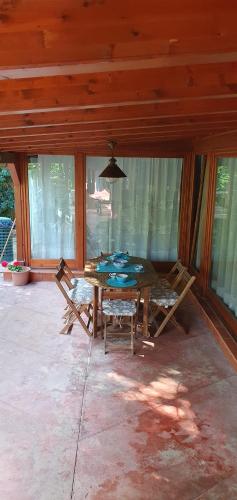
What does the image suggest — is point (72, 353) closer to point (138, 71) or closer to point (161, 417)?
point (161, 417)

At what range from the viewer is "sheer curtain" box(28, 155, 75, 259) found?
603 cm

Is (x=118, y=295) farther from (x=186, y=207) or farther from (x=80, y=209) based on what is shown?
(x=186, y=207)

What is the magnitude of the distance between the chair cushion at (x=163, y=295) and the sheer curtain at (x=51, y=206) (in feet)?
6.79

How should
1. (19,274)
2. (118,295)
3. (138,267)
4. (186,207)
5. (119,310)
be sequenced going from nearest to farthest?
1. (118,295)
2. (119,310)
3. (138,267)
4. (19,274)
5. (186,207)

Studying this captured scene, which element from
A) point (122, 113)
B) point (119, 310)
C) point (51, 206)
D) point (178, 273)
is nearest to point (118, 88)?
point (122, 113)

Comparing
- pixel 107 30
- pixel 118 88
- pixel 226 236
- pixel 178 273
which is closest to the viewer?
pixel 107 30

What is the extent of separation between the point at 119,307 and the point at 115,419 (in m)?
1.35

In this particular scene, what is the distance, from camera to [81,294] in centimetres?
436

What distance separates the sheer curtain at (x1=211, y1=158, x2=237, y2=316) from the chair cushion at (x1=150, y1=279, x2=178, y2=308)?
60 centimetres

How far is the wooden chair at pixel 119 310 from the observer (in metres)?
3.76

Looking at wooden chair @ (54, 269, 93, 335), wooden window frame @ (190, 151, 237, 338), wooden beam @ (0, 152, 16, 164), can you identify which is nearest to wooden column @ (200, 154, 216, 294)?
wooden window frame @ (190, 151, 237, 338)

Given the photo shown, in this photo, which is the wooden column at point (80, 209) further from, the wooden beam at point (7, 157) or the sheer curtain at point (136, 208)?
the wooden beam at point (7, 157)

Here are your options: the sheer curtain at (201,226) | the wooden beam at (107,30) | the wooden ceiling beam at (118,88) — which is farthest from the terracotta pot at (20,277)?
the wooden beam at (107,30)

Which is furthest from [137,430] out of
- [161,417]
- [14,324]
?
[14,324]
